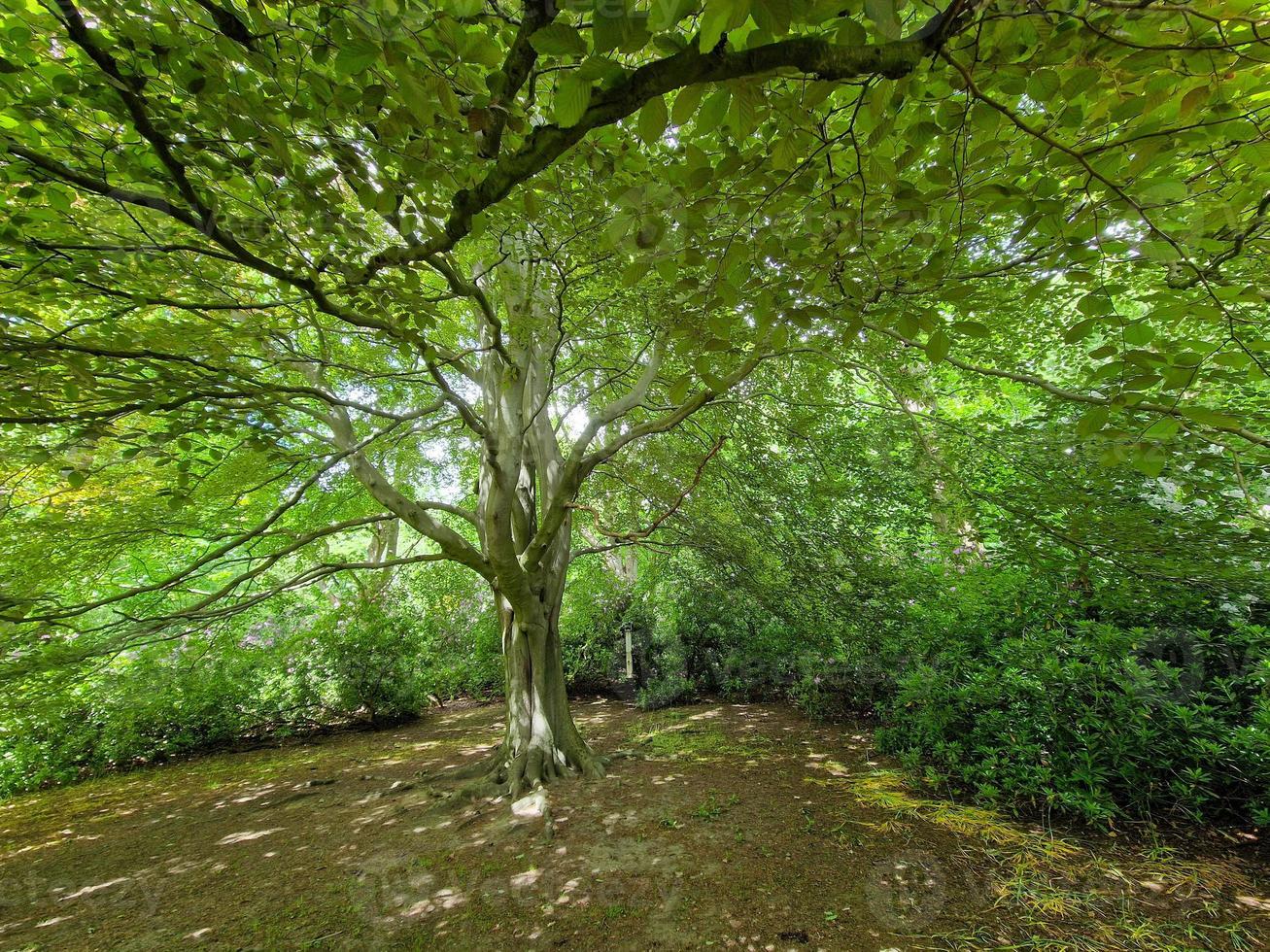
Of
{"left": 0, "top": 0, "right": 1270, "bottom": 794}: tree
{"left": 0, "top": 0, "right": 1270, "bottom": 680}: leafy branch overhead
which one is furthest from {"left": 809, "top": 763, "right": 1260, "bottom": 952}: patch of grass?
{"left": 0, "top": 0, "right": 1270, "bottom": 794}: tree

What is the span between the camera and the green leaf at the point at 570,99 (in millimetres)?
837

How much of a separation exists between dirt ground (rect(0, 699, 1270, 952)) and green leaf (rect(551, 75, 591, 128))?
3646mm

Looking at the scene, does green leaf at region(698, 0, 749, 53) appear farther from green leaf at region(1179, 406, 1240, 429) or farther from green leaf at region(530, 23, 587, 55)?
green leaf at region(1179, 406, 1240, 429)

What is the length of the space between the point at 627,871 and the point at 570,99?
413 centimetres

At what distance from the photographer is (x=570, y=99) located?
873mm

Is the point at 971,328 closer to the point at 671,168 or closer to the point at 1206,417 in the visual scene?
the point at 1206,417

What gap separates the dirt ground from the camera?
8.61 ft

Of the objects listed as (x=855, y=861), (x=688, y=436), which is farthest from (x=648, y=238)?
(x=688, y=436)

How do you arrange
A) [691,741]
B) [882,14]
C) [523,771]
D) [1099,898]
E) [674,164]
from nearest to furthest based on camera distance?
1. [882,14]
2. [674,164]
3. [1099,898]
4. [523,771]
5. [691,741]

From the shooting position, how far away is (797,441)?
4941 mm

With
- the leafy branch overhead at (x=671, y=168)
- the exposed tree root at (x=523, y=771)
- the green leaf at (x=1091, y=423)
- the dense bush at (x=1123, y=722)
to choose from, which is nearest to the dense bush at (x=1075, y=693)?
the dense bush at (x=1123, y=722)

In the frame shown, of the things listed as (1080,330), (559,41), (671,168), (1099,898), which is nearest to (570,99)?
(559,41)

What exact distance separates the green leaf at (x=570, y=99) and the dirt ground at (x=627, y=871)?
3.65 meters


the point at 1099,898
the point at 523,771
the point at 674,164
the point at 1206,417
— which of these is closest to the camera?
the point at 1206,417
